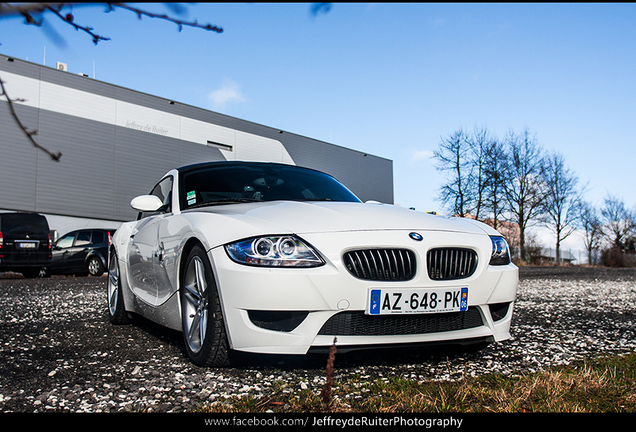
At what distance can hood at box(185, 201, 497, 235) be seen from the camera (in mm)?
2738

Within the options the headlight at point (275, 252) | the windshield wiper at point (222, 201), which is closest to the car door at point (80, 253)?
the windshield wiper at point (222, 201)

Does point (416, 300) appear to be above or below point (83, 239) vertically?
below

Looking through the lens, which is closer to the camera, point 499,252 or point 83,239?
point 499,252

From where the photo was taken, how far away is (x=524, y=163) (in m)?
34.1

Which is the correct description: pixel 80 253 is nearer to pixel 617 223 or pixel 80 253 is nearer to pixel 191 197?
pixel 191 197

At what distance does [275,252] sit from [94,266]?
14.0m

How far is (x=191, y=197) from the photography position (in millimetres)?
3824

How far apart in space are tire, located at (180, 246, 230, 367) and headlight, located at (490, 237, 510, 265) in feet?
5.47

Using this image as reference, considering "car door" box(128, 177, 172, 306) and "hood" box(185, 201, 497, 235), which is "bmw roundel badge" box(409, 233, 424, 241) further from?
"car door" box(128, 177, 172, 306)

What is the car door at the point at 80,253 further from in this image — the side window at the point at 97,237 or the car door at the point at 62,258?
the side window at the point at 97,237

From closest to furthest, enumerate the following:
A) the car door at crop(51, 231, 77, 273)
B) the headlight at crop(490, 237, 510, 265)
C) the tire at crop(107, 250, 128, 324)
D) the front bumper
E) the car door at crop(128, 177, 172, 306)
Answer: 1. the front bumper
2. the headlight at crop(490, 237, 510, 265)
3. the car door at crop(128, 177, 172, 306)
4. the tire at crop(107, 250, 128, 324)
5. the car door at crop(51, 231, 77, 273)

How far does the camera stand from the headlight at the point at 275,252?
8.43 ft

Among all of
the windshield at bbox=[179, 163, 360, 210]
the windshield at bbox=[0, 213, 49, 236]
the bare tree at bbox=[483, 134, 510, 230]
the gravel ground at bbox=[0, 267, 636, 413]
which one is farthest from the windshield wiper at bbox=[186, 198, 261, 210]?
the bare tree at bbox=[483, 134, 510, 230]

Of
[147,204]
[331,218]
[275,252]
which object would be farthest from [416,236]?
[147,204]
